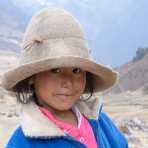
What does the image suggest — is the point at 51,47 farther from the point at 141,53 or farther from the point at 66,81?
the point at 141,53

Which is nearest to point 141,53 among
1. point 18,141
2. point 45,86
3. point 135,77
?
point 135,77

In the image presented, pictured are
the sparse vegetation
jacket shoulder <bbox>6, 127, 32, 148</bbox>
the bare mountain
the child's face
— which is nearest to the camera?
jacket shoulder <bbox>6, 127, 32, 148</bbox>

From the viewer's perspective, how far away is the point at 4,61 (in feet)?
187

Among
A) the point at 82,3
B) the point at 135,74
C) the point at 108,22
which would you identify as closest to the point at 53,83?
the point at 135,74

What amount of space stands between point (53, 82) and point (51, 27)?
0.21 metres

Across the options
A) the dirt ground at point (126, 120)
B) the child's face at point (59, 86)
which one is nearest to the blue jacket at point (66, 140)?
the child's face at point (59, 86)

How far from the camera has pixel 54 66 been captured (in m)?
2.17

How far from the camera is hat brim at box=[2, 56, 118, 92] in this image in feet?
7.12

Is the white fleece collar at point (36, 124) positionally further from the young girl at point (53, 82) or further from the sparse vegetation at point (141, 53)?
the sparse vegetation at point (141, 53)

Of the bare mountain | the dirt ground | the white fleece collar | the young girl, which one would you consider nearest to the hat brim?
the young girl

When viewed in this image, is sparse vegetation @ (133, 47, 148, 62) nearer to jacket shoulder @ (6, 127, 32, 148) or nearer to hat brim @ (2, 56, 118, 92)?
hat brim @ (2, 56, 118, 92)

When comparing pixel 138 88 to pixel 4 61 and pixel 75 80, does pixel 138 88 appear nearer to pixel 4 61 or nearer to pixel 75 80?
pixel 4 61

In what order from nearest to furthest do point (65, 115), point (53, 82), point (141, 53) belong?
point (53, 82) < point (65, 115) < point (141, 53)

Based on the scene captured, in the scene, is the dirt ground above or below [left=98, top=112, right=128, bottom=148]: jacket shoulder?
below
